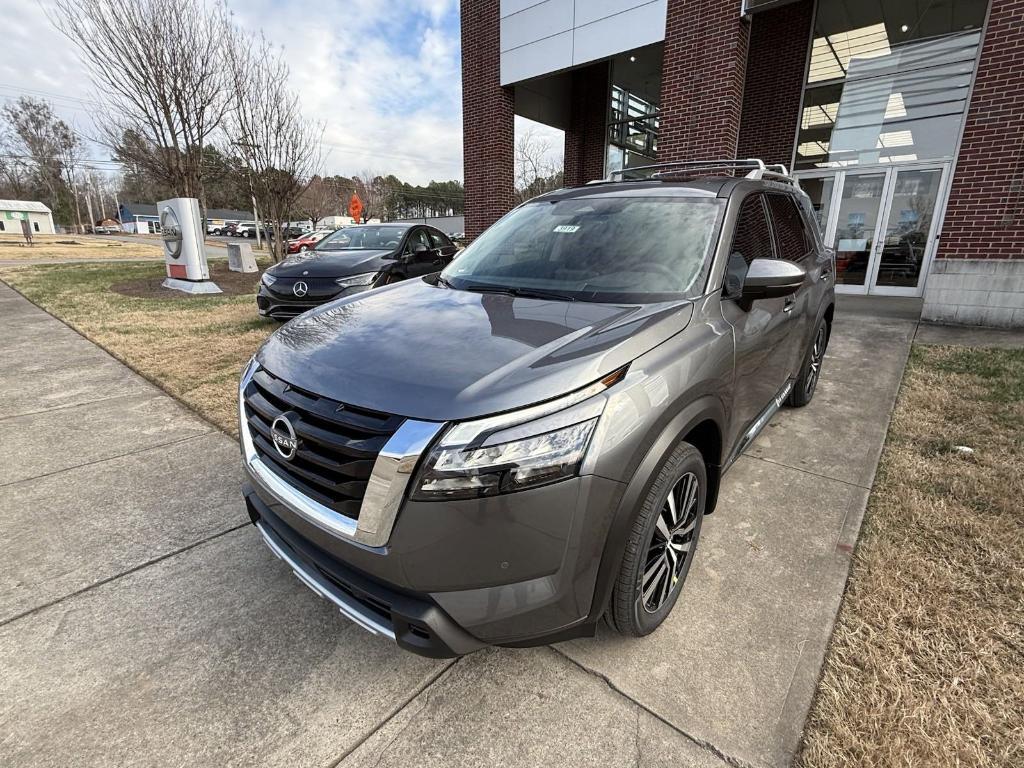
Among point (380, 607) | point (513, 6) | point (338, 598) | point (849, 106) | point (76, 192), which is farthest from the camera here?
point (76, 192)

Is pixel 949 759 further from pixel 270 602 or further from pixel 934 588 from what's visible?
pixel 270 602

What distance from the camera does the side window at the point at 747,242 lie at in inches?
96.0

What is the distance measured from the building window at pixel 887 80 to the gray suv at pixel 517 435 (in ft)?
31.6

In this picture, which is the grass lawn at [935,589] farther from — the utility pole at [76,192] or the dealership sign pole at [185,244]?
the utility pole at [76,192]

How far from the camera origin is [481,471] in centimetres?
147

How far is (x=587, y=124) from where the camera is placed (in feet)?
45.0

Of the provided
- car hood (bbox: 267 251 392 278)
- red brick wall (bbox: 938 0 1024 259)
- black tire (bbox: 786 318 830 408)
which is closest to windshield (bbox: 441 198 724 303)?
black tire (bbox: 786 318 830 408)

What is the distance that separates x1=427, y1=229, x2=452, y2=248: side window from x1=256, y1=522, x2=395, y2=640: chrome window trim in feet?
24.0

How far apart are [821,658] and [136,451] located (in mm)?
4278

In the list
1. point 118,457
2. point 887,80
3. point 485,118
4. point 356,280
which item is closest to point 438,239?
point 356,280

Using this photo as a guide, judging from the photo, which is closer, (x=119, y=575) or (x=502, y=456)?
(x=502, y=456)

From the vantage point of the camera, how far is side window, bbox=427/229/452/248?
28.7 feet

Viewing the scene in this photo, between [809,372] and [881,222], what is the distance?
7.25m

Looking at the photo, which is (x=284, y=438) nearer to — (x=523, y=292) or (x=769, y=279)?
(x=523, y=292)
